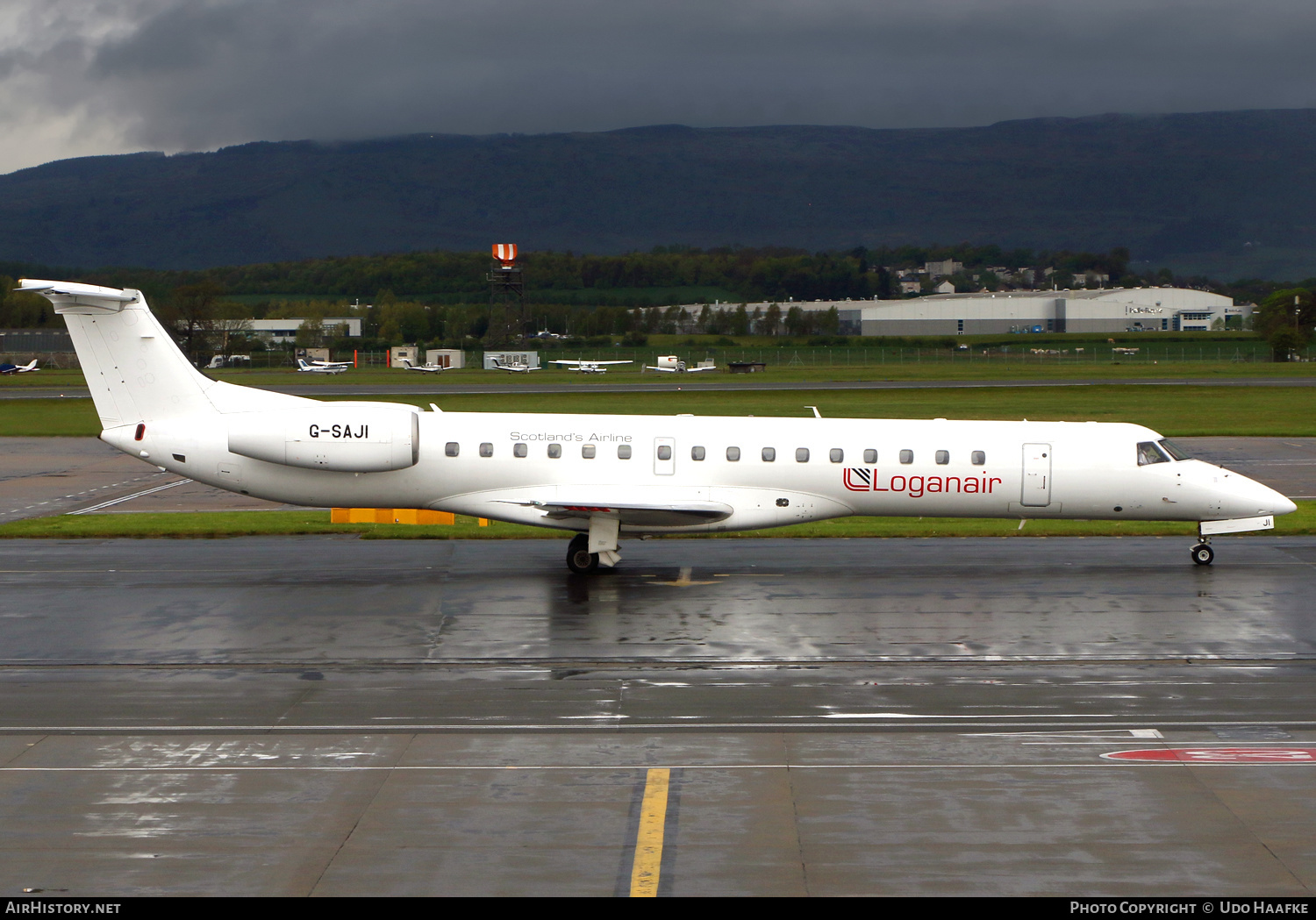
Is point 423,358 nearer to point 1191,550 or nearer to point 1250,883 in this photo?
point 1191,550

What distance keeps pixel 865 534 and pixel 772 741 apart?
589 inches

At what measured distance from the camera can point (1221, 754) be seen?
13.4 meters

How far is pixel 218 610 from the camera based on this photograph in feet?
67.9

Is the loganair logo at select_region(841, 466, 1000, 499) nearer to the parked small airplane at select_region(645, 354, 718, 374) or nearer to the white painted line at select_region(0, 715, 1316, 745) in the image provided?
the white painted line at select_region(0, 715, 1316, 745)

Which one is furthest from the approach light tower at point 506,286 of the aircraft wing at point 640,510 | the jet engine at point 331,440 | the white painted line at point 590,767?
the white painted line at point 590,767

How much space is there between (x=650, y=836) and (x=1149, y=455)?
1669 cm

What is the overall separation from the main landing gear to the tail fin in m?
19.2

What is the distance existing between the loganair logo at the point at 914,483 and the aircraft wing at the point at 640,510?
2.49m

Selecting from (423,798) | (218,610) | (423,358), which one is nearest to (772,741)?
(423,798)

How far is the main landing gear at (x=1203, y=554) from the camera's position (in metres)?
24.1

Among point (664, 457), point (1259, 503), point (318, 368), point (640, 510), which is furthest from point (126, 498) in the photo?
point (318, 368)

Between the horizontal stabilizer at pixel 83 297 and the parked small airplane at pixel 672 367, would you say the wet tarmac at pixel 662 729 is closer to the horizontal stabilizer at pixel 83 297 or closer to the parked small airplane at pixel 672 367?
the horizontal stabilizer at pixel 83 297

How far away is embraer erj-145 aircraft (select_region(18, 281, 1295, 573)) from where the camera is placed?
23.6 metres

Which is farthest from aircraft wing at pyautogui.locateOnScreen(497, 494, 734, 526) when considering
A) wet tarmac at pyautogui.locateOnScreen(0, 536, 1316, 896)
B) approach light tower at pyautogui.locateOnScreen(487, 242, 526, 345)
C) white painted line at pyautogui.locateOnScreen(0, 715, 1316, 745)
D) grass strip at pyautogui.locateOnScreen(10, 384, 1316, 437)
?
approach light tower at pyautogui.locateOnScreen(487, 242, 526, 345)
